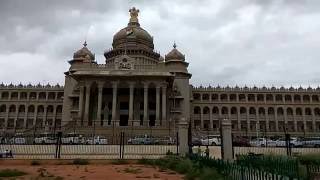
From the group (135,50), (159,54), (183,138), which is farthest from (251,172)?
(159,54)

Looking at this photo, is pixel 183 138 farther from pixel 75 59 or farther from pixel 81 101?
pixel 75 59

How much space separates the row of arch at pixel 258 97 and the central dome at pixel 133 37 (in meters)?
13.9

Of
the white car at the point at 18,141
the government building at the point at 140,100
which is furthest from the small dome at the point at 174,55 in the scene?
the white car at the point at 18,141

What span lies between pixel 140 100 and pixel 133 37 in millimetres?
15123

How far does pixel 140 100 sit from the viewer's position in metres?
52.1

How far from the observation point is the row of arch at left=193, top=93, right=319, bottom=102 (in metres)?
69.6

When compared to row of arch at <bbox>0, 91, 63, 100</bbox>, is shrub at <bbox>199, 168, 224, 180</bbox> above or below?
below

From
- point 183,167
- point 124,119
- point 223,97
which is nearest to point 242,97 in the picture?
point 223,97

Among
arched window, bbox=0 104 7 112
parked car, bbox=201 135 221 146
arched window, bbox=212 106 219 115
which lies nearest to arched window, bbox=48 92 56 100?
arched window, bbox=0 104 7 112

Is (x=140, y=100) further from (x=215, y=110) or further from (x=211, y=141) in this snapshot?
A: (x=215, y=110)

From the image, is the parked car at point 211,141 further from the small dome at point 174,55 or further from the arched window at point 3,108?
the arched window at point 3,108

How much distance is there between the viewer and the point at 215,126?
2675 inches

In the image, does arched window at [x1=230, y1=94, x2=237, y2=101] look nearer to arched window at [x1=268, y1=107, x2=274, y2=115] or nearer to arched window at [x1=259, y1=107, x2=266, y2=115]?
arched window at [x1=259, y1=107, x2=266, y2=115]

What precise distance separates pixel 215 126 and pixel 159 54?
16615mm
